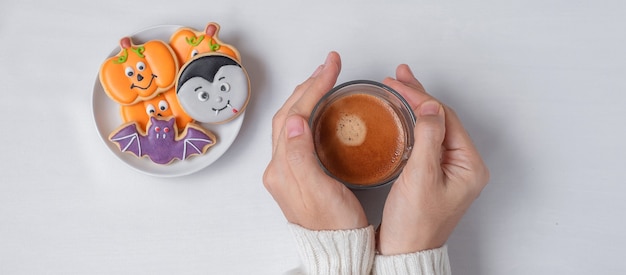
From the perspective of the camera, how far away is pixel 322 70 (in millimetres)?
718

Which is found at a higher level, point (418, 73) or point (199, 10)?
point (199, 10)

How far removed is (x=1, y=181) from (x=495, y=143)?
0.72 meters

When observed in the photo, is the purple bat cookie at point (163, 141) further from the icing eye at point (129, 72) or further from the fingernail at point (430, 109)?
the fingernail at point (430, 109)

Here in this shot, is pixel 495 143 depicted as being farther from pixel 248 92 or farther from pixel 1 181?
pixel 1 181

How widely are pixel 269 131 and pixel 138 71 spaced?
0.66 ft

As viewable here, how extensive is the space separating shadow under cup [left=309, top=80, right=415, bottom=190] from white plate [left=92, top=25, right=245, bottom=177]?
14cm

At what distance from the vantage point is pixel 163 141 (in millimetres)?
745

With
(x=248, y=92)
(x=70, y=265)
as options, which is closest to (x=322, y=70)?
(x=248, y=92)

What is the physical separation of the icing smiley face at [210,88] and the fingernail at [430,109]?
0.24 m

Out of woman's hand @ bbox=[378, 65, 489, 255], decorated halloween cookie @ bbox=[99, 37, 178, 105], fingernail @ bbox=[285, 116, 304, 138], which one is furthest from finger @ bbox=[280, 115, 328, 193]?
decorated halloween cookie @ bbox=[99, 37, 178, 105]

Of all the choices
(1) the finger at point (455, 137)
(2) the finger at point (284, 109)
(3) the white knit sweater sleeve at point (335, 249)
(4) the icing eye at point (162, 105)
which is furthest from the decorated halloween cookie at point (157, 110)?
(1) the finger at point (455, 137)

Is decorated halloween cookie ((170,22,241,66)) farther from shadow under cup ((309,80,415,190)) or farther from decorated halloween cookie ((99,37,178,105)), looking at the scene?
shadow under cup ((309,80,415,190))

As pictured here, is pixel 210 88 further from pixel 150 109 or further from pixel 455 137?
pixel 455 137

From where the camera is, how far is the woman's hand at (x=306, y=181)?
0.65 metres
